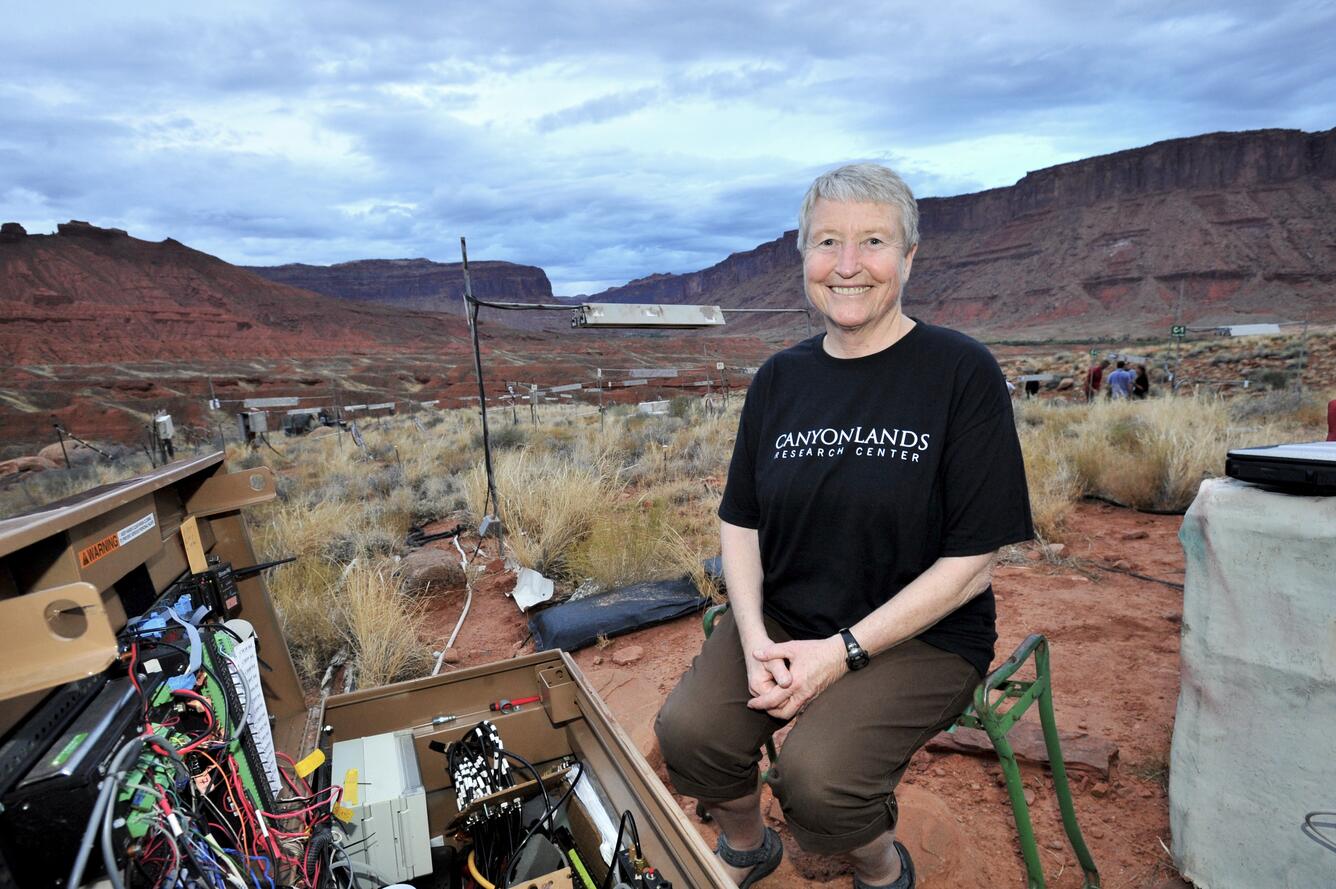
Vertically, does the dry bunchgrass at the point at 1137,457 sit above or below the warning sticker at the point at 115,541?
below

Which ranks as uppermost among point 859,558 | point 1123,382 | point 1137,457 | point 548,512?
point 859,558

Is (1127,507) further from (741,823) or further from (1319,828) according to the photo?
(741,823)

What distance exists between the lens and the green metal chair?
1647mm

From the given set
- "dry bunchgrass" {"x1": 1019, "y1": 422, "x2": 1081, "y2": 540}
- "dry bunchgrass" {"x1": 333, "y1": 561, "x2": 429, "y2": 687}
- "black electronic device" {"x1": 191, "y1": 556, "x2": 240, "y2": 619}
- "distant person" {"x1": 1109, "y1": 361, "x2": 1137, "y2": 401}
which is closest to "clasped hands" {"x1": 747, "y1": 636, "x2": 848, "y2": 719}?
"black electronic device" {"x1": 191, "y1": 556, "x2": 240, "y2": 619}

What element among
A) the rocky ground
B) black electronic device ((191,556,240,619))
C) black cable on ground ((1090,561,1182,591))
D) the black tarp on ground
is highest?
black electronic device ((191,556,240,619))

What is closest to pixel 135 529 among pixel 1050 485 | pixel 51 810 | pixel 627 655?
pixel 51 810

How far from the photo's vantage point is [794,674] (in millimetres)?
1618

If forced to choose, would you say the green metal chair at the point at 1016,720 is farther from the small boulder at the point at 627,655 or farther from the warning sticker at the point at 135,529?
the small boulder at the point at 627,655

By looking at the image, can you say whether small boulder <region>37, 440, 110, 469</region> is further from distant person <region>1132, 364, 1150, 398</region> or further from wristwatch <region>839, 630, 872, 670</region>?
distant person <region>1132, 364, 1150, 398</region>

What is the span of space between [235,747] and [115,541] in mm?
515

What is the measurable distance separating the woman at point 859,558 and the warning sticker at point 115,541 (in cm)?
129

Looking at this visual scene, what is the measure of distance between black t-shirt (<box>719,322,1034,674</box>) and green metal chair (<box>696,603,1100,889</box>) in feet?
0.25

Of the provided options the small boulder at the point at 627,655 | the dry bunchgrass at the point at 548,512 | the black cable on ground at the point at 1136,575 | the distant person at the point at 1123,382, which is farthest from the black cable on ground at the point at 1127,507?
the distant person at the point at 1123,382

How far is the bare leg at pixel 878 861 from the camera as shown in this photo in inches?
69.2
